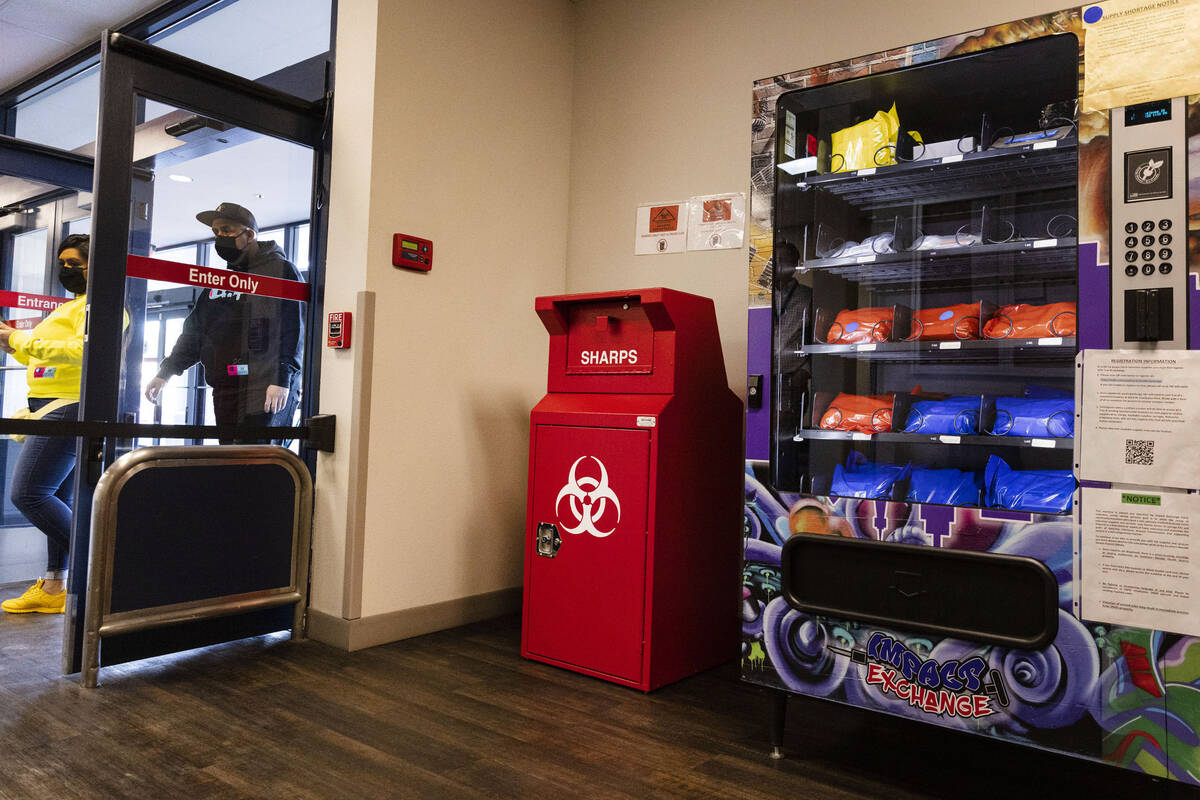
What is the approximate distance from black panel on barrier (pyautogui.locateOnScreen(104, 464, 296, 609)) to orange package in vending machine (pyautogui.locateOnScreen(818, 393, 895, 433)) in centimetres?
211

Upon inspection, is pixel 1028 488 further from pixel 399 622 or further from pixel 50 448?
pixel 50 448

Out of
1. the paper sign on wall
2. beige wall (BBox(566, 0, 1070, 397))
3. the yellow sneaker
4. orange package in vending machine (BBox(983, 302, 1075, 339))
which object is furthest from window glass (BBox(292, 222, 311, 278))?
orange package in vending machine (BBox(983, 302, 1075, 339))

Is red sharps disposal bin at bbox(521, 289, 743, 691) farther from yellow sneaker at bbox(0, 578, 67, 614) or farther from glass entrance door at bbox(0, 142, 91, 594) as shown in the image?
glass entrance door at bbox(0, 142, 91, 594)

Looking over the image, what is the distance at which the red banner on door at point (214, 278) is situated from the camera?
9.57 feet

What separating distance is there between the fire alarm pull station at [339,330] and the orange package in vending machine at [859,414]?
187cm

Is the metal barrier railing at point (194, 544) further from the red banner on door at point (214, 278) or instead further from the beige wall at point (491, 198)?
the red banner on door at point (214, 278)

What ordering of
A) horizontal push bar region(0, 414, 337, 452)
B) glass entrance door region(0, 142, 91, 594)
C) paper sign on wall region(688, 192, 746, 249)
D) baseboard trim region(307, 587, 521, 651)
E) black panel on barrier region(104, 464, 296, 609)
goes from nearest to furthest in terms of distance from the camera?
horizontal push bar region(0, 414, 337, 452) → black panel on barrier region(104, 464, 296, 609) → baseboard trim region(307, 587, 521, 651) → paper sign on wall region(688, 192, 746, 249) → glass entrance door region(0, 142, 91, 594)

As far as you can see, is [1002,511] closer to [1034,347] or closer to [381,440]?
[1034,347]

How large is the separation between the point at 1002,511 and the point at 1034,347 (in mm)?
462

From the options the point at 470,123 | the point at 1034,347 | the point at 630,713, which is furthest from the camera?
the point at 470,123

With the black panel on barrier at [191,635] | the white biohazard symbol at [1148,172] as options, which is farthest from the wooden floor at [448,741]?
the white biohazard symbol at [1148,172]

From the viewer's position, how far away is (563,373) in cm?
311

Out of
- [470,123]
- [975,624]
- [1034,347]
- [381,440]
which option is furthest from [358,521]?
[1034,347]

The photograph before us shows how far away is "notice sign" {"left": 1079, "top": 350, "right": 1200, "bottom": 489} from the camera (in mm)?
1706
